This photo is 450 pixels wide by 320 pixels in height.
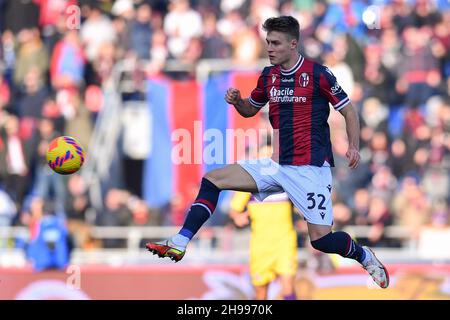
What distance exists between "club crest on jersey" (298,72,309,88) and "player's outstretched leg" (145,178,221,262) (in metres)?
1.20

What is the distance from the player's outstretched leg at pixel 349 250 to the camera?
10086mm

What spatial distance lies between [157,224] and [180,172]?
0.89 m

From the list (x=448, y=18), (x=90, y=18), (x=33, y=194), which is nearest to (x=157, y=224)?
(x=33, y=194)

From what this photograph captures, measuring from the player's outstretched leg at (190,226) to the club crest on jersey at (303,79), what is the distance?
1.20 m

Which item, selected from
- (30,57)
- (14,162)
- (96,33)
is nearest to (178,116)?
(96,33)

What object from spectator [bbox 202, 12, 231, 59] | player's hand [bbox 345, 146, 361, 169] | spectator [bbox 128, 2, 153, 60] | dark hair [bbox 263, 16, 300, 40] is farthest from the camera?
spectator [bbox 128, 2, 153, 60]

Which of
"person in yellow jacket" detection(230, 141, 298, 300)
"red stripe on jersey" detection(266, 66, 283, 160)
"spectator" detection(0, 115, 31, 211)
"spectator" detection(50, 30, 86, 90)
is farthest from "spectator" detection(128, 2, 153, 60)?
"red stripe on jersey" detection(266, 66, 283, 160)

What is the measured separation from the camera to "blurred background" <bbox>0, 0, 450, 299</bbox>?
16.5 metres

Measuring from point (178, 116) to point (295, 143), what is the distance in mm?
7393

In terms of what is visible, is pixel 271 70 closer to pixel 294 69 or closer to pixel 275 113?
pixel 294 69

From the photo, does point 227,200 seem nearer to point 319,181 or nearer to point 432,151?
point 432,151

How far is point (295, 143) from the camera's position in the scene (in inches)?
394

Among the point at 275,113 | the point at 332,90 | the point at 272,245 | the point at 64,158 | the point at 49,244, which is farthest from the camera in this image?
the point at 49,244

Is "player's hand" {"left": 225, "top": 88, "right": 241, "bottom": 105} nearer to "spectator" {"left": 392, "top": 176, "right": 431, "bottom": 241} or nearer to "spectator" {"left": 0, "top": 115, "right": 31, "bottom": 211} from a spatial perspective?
"spectator" {"left": 392, "top": 176, "right": 431, "bottom": 241}
